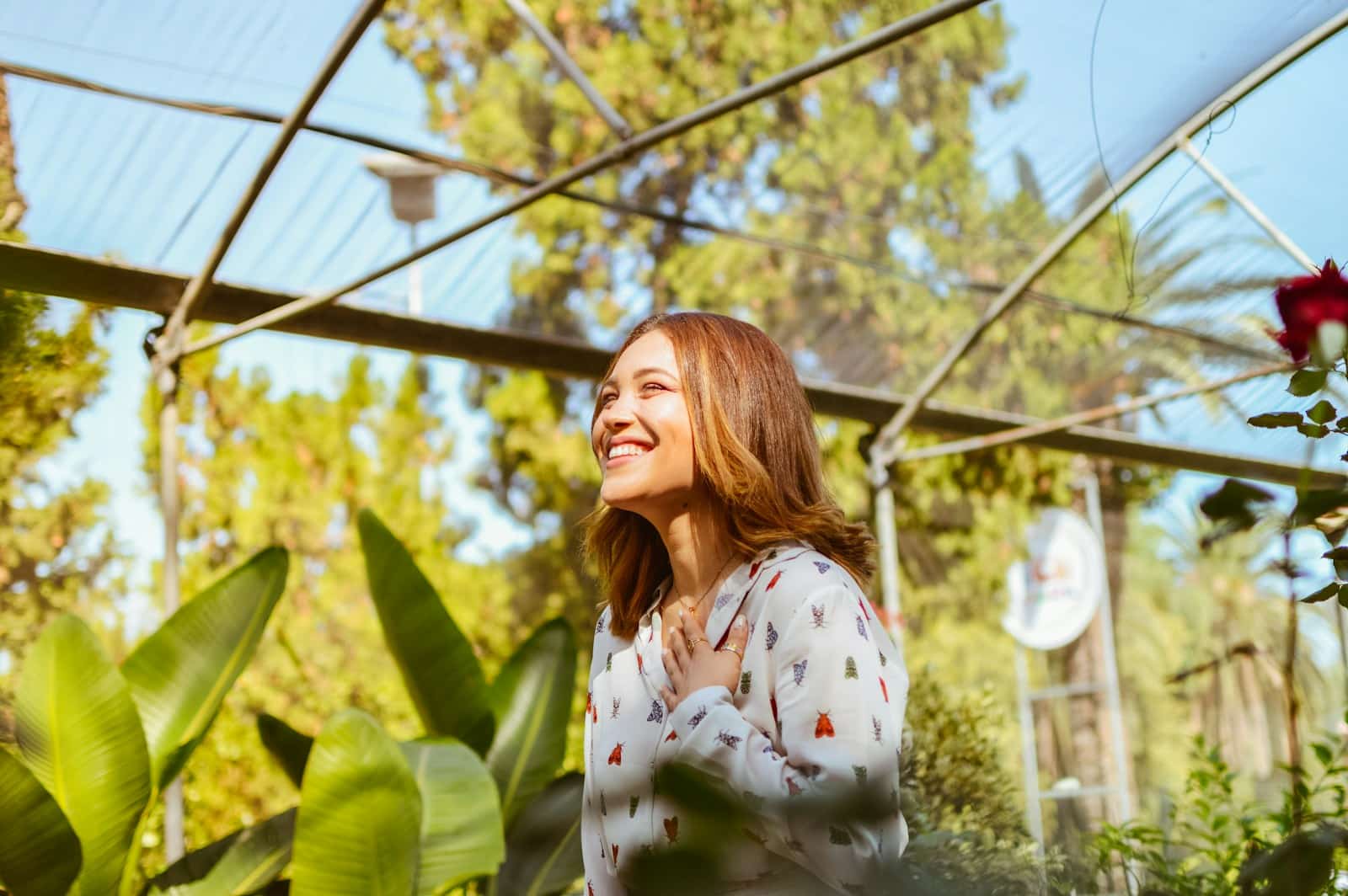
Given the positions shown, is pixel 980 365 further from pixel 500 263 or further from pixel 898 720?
pixel 898 720

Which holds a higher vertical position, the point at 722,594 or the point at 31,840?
the point at 722,594

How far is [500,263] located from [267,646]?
318 centimetres

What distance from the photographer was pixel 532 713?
13.4 ft

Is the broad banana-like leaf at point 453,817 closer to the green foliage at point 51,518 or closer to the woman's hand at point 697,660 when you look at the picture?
the green foliage at point 51,518

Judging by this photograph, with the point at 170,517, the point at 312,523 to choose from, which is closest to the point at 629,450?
the point at 170,517

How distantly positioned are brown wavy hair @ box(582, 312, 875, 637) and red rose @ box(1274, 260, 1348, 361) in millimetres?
781

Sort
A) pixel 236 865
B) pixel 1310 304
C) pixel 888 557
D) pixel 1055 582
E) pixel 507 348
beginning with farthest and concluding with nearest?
pixel 1055 582 < pixel 888 557 < pixel 507 348 < pixel 236 865 < pixel 1310 304

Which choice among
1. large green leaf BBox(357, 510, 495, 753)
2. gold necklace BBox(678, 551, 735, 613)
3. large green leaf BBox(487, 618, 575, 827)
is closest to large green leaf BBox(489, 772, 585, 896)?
large green leaf BBox(487, 618, 575, 827)

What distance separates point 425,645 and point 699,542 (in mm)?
2377

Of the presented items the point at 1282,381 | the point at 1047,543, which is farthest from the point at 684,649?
the point at 1047,543

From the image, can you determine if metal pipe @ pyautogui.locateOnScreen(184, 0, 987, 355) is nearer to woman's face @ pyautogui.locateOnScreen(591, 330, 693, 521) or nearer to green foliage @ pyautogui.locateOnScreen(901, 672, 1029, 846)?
woman's face @ pyautogui.locateOnScreen(591, 330, 693, 521)

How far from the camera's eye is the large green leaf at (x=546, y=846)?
3.79 metres

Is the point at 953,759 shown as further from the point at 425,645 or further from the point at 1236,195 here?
the point at 1236,195

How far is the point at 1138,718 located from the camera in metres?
18.8
